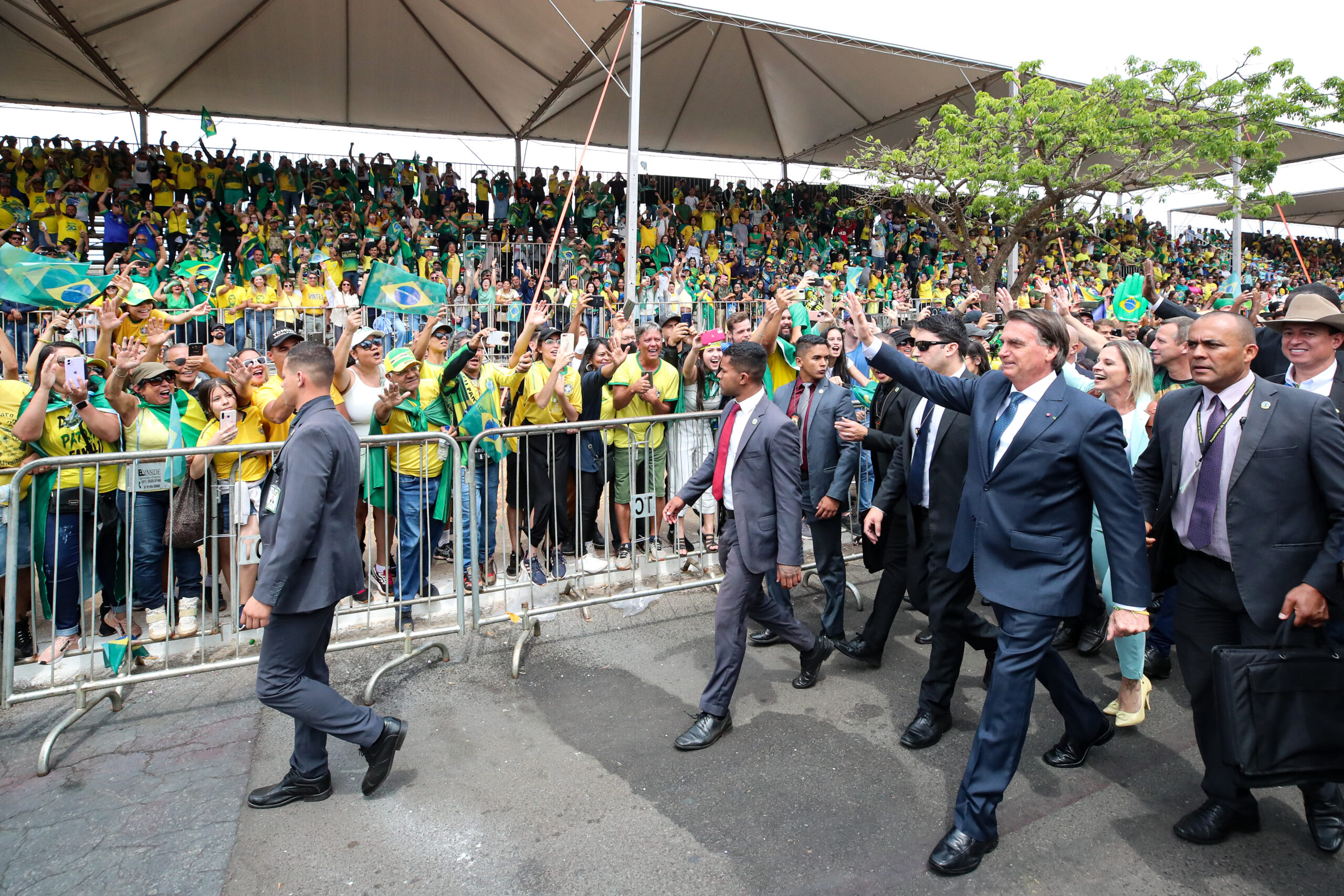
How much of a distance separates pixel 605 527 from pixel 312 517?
2.92 meters

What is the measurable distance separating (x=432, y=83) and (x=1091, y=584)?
20.7 m

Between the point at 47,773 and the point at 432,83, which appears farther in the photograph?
the point at 432,83

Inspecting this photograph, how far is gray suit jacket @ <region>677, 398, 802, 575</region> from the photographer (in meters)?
4.27

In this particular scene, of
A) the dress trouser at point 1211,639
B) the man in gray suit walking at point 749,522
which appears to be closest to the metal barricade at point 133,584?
the man in gray suit walking at point 749,522

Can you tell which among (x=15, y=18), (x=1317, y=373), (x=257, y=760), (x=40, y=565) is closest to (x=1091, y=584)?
(x=1317, y=373)

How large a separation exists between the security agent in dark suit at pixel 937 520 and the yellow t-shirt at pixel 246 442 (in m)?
3.72

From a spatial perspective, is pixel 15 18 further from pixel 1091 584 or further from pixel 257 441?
pixel 1091 584

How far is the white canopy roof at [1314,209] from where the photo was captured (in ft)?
119

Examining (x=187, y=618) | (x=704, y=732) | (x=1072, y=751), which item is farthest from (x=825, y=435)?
(x=187, y=618)

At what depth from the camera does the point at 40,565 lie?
5.11 metres

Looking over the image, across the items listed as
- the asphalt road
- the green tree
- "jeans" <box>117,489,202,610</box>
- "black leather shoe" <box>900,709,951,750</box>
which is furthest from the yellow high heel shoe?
the green tree

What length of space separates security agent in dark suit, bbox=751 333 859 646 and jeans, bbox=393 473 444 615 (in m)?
2.25

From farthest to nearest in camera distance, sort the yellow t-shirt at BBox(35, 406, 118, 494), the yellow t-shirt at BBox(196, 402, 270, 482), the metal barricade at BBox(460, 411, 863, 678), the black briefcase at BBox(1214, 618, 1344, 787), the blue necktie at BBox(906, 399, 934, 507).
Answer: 1. the metal barricade at BBox(460, 411, 863, 678)
2. the yellow t-shirt at BBox(196, 402, 270, 482)
3. the yellow t-shirt at BBox(35, 406, 118, 494)
4. the blue necktie at BBox(906, 399, 934, 507)
5. the black briefcase at BBox(1214, 618, 1344, 787)

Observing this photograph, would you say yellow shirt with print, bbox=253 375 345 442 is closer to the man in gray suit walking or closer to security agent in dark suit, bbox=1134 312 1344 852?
the man in gray suit walking
